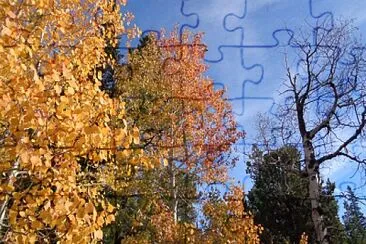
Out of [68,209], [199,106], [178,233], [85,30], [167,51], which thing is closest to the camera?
[68,209]

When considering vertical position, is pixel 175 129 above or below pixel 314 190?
above

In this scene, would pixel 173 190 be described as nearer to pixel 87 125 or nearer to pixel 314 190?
pixel 314 190

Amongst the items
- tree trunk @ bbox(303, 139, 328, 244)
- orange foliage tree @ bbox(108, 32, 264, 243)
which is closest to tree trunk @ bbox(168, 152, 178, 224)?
orange foliage tree @ bbox(108, 32, 264, 243)

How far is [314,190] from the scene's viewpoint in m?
6.09

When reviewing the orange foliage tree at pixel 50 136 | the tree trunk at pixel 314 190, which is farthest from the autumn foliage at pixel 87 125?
the tree trunk at pixel 314 190

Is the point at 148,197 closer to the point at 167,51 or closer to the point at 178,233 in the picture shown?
the point at 178,233

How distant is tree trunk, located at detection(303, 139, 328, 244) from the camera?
5.86m

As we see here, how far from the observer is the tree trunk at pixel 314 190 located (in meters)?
5.86

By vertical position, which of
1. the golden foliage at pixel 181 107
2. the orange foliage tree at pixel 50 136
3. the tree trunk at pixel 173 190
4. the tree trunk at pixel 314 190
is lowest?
the orange foliage tree at pixel 50 136

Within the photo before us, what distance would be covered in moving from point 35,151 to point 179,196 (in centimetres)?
918

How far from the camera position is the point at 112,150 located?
3375 millimetres

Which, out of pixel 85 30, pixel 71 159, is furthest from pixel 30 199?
pixel 85 30

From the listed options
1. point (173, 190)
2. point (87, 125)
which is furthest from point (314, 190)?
point (173, 190)

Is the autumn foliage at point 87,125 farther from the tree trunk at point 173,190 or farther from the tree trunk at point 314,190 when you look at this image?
the tree trunk at point 314,190
